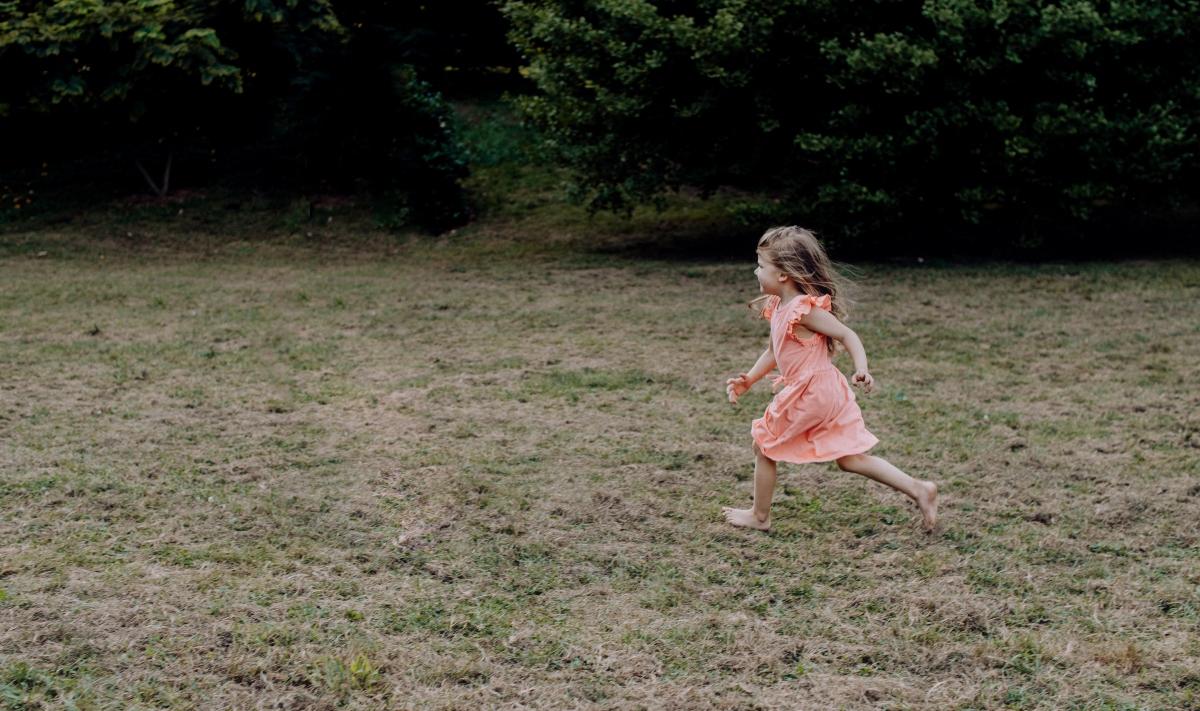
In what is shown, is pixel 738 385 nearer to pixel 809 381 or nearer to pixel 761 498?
pixel 809 381

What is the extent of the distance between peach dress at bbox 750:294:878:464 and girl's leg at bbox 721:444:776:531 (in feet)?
0.16

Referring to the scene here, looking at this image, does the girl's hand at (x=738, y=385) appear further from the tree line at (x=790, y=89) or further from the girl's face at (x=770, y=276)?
the tree line at (x=790, y=89)

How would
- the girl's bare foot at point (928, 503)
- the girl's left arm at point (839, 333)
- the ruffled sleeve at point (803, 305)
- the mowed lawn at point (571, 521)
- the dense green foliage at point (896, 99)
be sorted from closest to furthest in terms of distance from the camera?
1. the mowed lawn at point (571, 521)
2. the girl's left arm at point (839, 333)
3. the ruffled sleeve at point (803, 305)
4. the girl's bare foot at point (928, 503)
5. the dense green foliage at point (896, 99)

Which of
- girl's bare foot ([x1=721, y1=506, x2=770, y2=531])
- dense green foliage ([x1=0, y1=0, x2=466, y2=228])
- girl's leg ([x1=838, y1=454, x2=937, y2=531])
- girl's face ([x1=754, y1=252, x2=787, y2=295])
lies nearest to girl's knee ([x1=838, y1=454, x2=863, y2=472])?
girl's leg ([x1=838, y1=454, x2=937, y2=531])

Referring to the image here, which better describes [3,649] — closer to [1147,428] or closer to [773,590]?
[773,590]

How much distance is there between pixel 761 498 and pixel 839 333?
2.47 ft

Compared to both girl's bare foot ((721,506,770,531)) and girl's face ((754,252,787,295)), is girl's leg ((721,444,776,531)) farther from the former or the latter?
girl's face ((754,252,787,295))

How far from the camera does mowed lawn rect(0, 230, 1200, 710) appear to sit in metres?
3.23

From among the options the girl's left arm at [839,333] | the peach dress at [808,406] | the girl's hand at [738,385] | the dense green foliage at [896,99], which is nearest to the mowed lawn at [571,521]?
the peach dress at [808,406]

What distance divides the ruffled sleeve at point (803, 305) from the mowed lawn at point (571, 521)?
35.0 inches

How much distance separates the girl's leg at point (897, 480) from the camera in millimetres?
4301

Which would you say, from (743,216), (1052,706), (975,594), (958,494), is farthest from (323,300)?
(1052,706)

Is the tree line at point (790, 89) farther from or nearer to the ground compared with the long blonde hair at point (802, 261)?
farther from the ground

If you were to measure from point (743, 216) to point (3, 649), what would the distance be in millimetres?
9265
